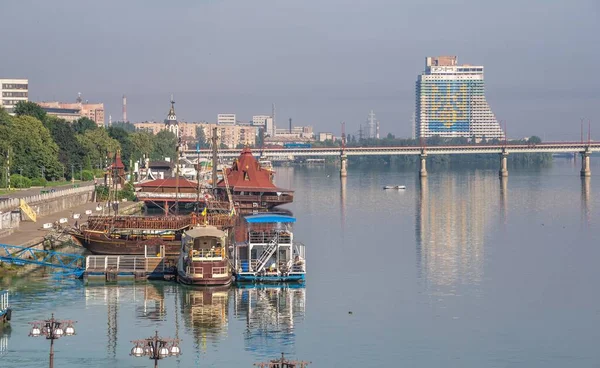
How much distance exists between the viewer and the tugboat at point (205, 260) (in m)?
45.0

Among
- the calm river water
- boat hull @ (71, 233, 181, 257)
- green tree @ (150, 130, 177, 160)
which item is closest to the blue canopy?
the calm river water

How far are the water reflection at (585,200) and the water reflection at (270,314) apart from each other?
42775 millimetres

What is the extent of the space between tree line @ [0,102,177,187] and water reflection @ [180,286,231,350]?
42.7 meters

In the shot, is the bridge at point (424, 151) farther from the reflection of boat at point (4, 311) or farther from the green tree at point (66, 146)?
the reflection of boat at point (4, 311)

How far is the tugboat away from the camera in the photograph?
148 ft

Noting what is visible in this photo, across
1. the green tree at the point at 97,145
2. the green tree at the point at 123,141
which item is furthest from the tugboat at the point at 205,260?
the green tree at the point at 123,141

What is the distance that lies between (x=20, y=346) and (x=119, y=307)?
7.31m

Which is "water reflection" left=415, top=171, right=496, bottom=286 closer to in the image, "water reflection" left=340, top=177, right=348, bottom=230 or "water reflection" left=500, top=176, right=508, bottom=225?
"water reflection" left=500, top=176, right=508, bottom=225

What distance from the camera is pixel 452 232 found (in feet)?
239

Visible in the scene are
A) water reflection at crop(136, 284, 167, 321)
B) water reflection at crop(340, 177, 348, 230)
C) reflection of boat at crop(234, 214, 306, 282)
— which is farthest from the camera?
water reflection at crop(340, 177, 348, 230)

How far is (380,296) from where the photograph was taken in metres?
45.8

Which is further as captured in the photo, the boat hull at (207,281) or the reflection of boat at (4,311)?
the boat hull at (207,281)

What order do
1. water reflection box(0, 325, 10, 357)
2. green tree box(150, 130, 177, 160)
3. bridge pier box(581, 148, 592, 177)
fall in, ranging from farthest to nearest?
bridge pier box(581, 148, 592, 177) < green tree box(150, 130, 177, 160) < water reflection box(0, 325, 10, 357)

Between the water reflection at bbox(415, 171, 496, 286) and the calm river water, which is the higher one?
the water reflection at bbox(415, 171, 496, 286)
